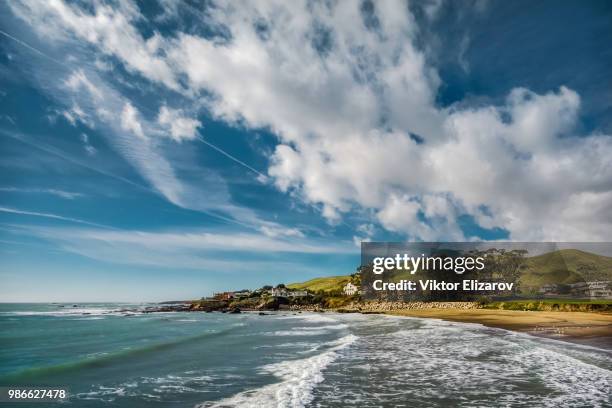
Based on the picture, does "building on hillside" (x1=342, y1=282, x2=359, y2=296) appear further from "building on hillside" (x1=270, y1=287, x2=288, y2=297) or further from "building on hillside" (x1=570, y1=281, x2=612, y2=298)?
"building on hillside" (x1=570, y1=281, x2=612, y2=298)

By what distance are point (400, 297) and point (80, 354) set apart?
4276 inches

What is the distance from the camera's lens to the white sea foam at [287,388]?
41.4 feet

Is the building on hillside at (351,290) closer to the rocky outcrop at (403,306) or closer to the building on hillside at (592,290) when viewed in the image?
the rocky outcrop at (403,306)

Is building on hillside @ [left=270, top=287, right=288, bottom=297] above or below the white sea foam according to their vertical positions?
below

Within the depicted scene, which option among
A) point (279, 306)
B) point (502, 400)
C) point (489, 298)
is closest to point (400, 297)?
point (489, 298)


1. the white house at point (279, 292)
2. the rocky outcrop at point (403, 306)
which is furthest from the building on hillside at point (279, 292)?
the rocky outcrop at point (403, 306)

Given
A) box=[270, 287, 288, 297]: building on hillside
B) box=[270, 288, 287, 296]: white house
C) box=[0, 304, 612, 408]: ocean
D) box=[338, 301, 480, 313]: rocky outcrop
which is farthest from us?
box=[270, 288, 287, 296]: white house

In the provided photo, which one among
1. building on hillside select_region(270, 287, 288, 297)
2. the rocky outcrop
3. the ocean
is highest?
the ocean

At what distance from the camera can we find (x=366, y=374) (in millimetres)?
16922

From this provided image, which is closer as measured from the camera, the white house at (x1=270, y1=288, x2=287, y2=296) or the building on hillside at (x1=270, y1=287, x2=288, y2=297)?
the building on hillside at (x1=270, y1=287, x2=288, y2=297)

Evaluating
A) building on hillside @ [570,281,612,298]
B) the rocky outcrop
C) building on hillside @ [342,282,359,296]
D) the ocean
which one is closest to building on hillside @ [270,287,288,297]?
building on hillside @ [342,282,359,296]

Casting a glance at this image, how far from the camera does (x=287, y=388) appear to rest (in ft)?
48.1

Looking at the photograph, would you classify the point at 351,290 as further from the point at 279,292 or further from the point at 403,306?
the point at 403,306

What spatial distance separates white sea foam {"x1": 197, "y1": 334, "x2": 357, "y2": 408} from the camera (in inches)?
497
